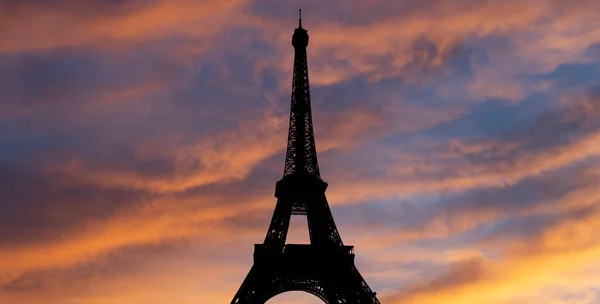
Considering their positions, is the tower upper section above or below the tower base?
above

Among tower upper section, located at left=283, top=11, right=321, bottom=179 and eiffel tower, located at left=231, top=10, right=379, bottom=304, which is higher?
tower upper section, located at left=283, top=11, right=321, bottom=179

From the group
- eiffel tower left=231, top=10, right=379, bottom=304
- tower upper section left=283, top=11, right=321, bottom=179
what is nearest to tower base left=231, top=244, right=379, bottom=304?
eiffel tower left=231, top=10, right=379, bottom=304

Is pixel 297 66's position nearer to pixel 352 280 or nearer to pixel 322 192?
pixel 322 192

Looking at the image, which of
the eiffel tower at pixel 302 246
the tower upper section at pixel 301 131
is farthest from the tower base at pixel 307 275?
the tower upper section at pixel 301 131

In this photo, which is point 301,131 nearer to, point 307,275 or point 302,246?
point 302,246

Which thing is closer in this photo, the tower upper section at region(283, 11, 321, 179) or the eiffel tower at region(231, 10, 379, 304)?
the eiffel tower at region(231, 10, 379, 304)

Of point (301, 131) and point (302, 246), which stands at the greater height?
point (301, 131)

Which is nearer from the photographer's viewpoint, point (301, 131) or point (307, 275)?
point (307, 275)

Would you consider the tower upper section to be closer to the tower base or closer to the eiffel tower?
the eiffel tower

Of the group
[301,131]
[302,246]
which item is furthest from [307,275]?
[301,131]

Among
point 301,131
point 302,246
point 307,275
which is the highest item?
point 301,131

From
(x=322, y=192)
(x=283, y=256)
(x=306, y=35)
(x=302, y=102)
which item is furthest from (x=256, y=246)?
(x=306, y=35)
